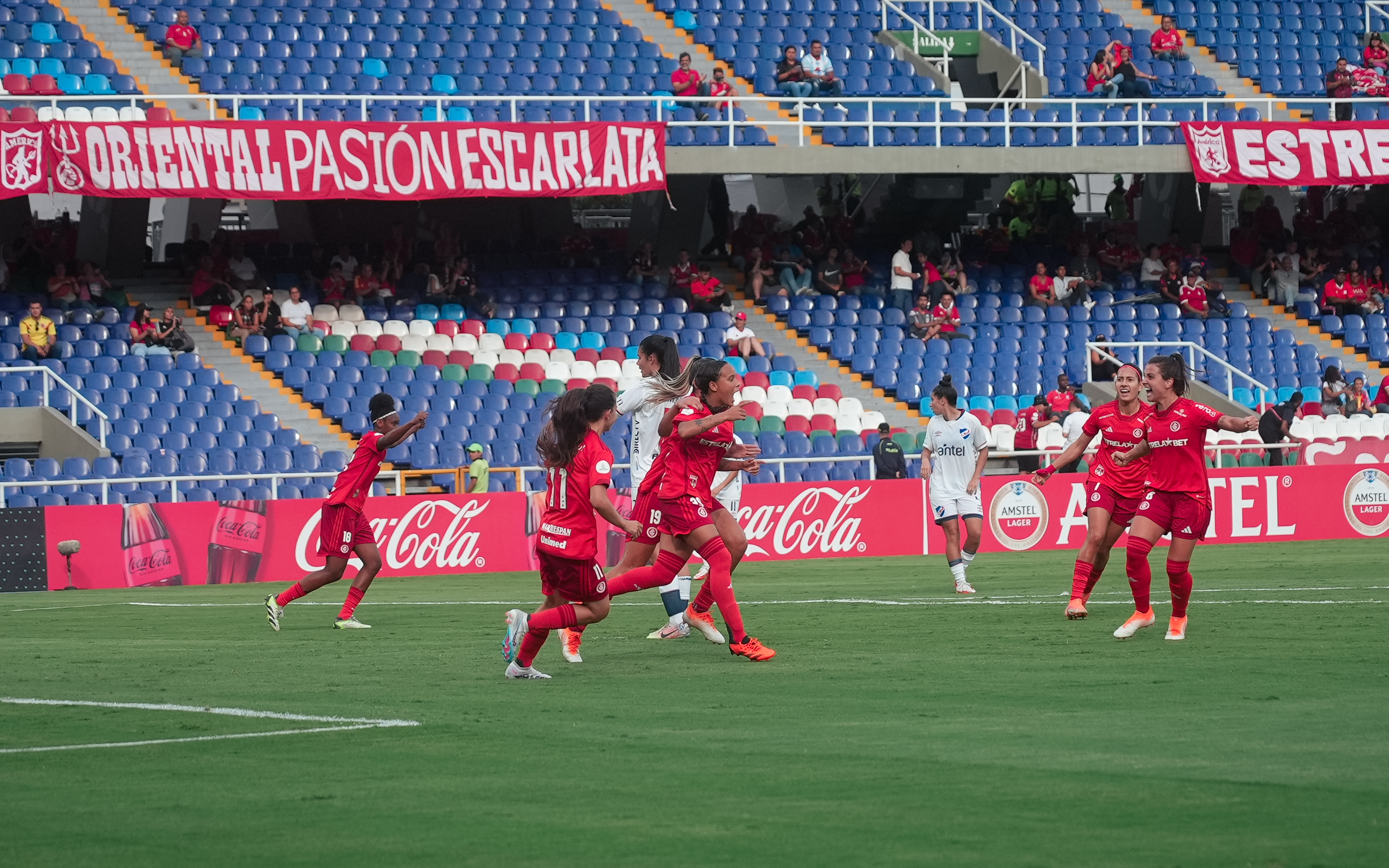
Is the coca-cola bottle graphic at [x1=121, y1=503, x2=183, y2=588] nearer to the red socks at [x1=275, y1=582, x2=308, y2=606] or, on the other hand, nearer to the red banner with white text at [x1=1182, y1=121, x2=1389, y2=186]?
the red socks at [x1=275, y1=582, x2=308, y2=606]

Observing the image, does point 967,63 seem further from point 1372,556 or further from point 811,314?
point 1372,556

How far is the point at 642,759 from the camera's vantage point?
7.46 metres

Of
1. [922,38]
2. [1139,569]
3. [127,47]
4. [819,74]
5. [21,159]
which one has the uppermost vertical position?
[922,38]

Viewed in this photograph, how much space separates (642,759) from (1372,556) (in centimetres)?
1595

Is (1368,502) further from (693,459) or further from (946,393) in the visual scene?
(693,459)

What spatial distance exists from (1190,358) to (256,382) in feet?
53.7

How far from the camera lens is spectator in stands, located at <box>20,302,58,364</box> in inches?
1069

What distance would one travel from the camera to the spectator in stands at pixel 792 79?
33.0m

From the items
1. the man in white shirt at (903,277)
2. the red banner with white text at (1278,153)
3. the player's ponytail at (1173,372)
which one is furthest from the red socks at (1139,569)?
the red banner with white text at (1278,153)

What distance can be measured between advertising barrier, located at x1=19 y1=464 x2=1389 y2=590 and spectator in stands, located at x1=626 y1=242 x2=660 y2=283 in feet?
30.5

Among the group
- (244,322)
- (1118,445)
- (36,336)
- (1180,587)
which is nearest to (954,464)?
(1118,445)

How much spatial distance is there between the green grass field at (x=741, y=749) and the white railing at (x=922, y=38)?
75.9 feet

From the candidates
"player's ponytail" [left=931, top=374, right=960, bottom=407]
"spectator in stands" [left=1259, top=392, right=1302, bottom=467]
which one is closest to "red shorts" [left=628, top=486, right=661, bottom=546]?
"player's ponytail" [left=931, top=374, right=960, bottom=407]

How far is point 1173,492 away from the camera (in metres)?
12.1
